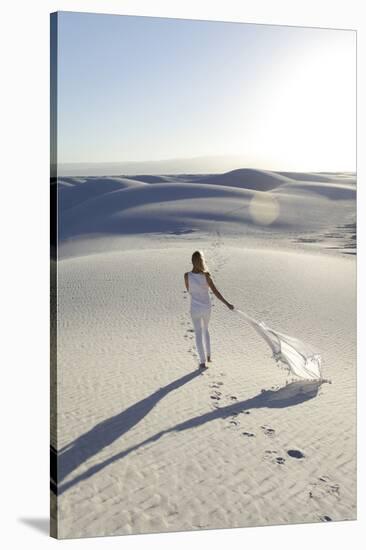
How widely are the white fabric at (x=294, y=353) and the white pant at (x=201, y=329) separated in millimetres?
555

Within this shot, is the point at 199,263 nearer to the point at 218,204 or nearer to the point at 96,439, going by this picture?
the point at 96,439

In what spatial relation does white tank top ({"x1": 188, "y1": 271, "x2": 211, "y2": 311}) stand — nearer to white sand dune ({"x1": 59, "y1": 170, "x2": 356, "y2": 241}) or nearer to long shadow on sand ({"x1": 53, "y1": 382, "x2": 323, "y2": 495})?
long shadow on sand ({"x1": 53, "y1": 382, "x2": 323, "y2": 495})

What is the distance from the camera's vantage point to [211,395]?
495 inches

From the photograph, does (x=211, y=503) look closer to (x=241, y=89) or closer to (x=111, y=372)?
(x=111, y=372)

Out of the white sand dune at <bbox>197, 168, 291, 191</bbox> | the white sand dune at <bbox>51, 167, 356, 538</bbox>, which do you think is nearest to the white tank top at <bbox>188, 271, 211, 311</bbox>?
the white sand dune at <bbox>51, 167, 356, 538</bbox>

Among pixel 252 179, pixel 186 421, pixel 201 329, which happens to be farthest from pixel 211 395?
pixel 252 179

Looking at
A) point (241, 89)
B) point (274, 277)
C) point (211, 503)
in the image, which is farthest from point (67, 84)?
point (274, 277)

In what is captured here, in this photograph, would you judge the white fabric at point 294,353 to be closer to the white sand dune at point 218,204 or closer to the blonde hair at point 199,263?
the blonde hair at point 199,263

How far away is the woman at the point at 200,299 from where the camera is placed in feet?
42.5

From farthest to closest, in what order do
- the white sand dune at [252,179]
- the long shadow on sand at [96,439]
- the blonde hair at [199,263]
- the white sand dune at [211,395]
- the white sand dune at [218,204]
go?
the white sand dune at [252,179], the white sand dune at [218,204], the blonde hair at [199,263], the white sand dune at [211,395], the long shadow on sand at [96,439]

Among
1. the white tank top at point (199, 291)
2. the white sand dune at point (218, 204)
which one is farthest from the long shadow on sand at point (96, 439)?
the white sand dune at point (218, 204)

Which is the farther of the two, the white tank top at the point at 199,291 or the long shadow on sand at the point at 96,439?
the white tank top at the point at 199,291

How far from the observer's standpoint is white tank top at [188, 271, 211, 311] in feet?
42.8

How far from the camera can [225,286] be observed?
60.7 ft
